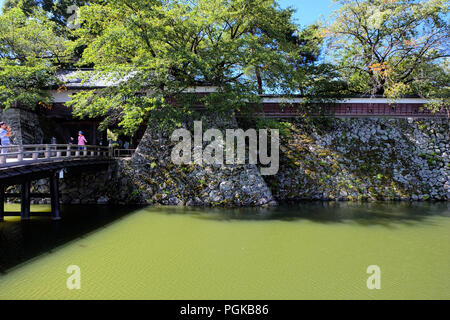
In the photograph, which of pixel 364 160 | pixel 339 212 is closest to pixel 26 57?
pixel 339 212

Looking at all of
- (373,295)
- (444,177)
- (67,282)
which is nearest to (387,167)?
(444,177)

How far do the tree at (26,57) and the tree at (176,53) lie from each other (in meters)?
4.38

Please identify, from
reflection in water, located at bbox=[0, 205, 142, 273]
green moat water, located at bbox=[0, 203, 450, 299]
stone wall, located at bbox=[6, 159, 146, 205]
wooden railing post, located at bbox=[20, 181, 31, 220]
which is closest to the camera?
green moat water, located at bbox=[0, 203, 450, 299]

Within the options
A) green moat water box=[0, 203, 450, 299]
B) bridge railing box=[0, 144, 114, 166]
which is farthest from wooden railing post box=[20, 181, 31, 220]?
bridge railing box=[0, 144, 114, 166]

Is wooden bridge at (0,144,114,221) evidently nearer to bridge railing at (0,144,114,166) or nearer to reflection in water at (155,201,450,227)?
bridge railing at (0,144,114,166)

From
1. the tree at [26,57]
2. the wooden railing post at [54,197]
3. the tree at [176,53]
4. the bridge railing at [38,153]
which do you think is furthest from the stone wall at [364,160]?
the tree at [26,57]

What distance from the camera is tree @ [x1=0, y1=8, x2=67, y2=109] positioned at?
51.4ft

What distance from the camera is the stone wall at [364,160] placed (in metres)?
16.6

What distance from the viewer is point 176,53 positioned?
12.6 metres

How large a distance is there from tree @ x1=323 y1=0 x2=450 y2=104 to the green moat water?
30.6ft

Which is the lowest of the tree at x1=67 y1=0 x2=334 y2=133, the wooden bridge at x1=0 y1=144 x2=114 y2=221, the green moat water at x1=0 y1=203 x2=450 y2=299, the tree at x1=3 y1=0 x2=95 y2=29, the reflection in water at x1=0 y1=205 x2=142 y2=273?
the green moat water at x1=0 y1=203 x2=450 y2=299

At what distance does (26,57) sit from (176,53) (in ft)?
40.0

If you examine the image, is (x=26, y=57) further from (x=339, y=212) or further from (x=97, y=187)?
(x=339, y=212)

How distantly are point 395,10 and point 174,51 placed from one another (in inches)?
513
